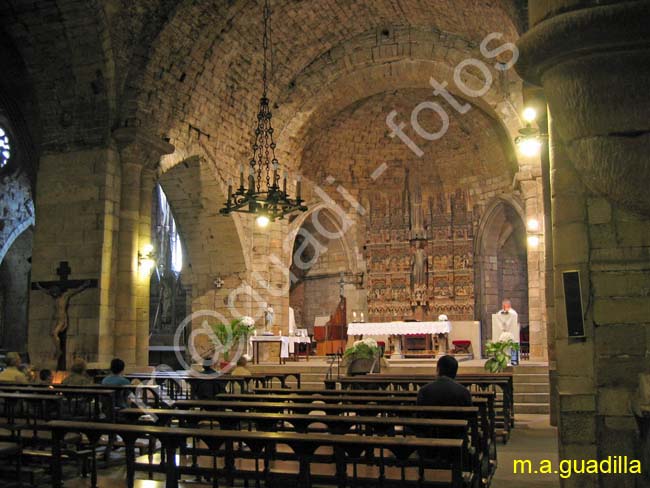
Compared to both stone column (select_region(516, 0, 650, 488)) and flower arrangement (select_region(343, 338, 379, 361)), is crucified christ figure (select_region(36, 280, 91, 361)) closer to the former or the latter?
flower arrangement (select_region(343, 338, 379, 361))

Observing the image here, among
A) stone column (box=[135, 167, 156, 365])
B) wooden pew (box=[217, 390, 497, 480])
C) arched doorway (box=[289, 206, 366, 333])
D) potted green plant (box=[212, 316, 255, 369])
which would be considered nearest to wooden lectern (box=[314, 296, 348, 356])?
arched doorway (box=[289, 206, 366, 333])

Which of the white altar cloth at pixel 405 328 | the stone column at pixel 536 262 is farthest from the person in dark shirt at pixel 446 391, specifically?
the white altar cloth at pixel 405 328

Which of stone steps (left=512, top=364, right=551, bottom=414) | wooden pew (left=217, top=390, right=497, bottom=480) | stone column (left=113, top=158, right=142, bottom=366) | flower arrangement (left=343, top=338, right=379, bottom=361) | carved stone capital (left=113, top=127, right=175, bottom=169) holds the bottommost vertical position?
stone steps (left=512, top=364, right=551, bottom=414)

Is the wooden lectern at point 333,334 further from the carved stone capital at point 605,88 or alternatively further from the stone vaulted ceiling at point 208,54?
the carved stone capital at point 605,88

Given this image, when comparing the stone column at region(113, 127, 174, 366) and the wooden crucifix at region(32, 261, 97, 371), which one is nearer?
the wooden crucifix at region(32, 261, 97, 371)

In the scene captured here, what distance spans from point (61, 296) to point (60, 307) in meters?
0.20

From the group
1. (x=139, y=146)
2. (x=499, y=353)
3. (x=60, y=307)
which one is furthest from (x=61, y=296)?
(x=499, y=353)

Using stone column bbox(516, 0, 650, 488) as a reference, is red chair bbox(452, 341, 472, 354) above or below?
below

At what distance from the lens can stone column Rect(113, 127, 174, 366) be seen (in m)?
12.0

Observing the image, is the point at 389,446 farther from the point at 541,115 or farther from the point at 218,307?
the point at 218,307

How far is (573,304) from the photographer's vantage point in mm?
5160

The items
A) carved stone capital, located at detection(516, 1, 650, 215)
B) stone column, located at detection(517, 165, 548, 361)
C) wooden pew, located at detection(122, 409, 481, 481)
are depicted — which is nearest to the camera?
wooden pew, located at detection(122, 409, 481, 481)

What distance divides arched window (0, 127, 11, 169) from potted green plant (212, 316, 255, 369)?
847 centimetres

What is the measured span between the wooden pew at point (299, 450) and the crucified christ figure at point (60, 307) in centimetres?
730
